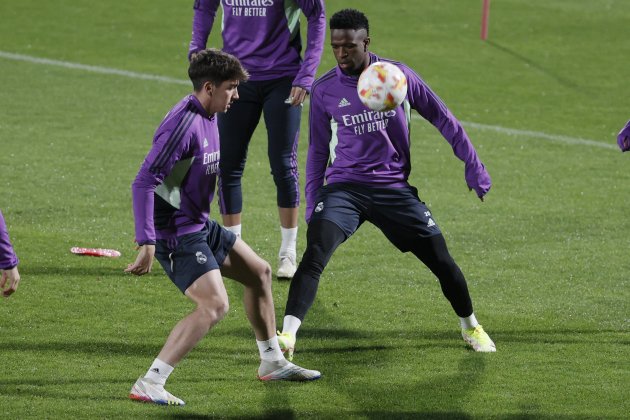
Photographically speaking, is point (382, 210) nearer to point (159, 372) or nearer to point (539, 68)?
point (159, 372)

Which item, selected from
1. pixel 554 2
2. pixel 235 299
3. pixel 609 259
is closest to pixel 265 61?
pixel 235 299

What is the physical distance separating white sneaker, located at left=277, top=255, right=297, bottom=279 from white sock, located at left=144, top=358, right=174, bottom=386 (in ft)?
9.99

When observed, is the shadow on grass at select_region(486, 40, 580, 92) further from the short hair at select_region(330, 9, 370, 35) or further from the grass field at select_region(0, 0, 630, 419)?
the short hair at select_region(330, 9, 370, 35)

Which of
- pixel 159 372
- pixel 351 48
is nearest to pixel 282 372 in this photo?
pixel 159 372

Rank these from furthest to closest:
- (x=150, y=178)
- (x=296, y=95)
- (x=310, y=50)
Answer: (x=310, y=50), (x=296, y=95), (x=150, y=178)

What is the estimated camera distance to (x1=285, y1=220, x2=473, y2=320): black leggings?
24.8ft

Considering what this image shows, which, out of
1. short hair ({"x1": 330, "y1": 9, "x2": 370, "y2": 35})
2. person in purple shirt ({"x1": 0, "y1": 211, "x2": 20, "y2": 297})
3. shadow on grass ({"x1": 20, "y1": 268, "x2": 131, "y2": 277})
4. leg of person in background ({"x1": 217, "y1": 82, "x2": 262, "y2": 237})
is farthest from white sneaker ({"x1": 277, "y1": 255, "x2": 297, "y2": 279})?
person in purple shirt ({"x1": 0, "y1": 211, "x2": 20, "y2": 297})

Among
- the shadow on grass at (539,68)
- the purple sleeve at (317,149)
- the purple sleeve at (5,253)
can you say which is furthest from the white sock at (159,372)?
the shadow on grass at (539,68)

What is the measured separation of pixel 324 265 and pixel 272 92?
242 centimetres

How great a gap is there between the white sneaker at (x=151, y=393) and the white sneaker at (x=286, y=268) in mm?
2956

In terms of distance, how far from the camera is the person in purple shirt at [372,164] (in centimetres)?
788

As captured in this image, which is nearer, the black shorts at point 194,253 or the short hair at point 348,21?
the black shorts at point 194,253

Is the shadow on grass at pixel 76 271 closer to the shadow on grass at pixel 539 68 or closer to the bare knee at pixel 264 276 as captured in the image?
the bare knee at pixel 264 276

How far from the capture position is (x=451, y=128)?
798cm
